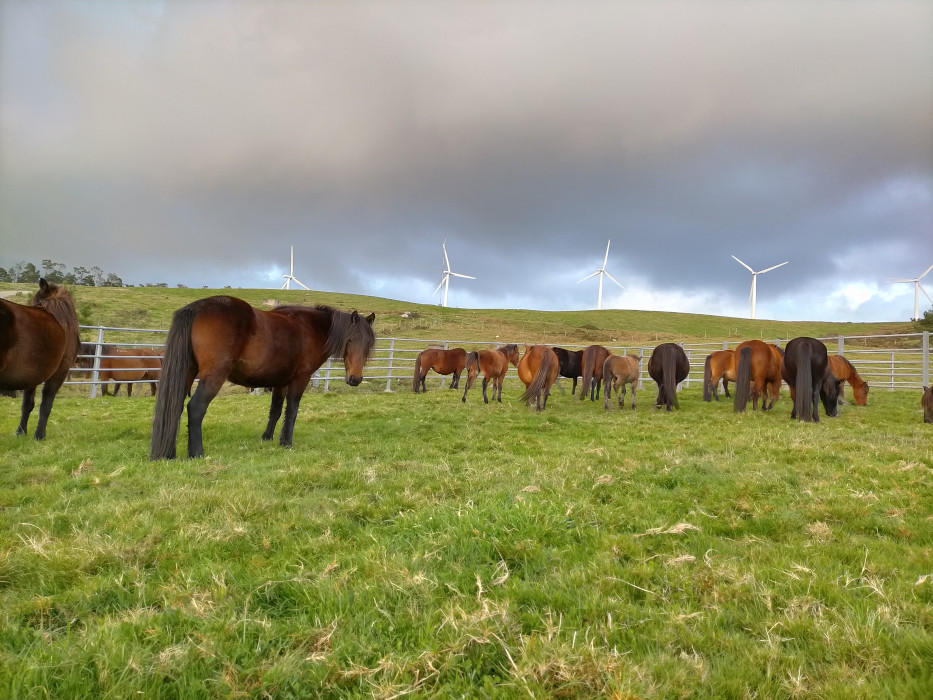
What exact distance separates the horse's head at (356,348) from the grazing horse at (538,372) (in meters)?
4.90

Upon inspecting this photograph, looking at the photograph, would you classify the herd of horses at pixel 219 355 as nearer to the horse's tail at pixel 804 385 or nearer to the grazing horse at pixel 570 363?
the horse's tail at pixel 804 385

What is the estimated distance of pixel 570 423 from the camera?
30.8 feet

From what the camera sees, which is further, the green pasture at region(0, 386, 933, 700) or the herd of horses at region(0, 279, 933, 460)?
the herd of horses at region(0, 279, 933, 460)

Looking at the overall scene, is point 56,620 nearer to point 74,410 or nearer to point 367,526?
point 367,526

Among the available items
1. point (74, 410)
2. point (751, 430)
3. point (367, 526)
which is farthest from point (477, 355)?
point (367, 526)

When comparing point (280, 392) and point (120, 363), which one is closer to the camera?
point (280, 392)

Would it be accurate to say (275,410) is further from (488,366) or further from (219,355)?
(488,366)

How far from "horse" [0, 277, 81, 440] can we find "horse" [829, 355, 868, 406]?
16.4m

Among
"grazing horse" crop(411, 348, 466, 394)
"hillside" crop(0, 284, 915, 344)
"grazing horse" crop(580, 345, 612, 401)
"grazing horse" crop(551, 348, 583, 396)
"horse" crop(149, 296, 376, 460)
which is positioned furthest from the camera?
"hillside" crop(0, 284, 915, 344)

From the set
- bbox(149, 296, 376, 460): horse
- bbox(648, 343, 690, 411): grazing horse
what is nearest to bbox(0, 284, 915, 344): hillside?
bbox(149, 296, 376, 460): horse

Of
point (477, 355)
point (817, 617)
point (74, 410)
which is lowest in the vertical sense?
point (74, 410)

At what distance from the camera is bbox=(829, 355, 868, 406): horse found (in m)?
12.9

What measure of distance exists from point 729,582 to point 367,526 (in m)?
2.36

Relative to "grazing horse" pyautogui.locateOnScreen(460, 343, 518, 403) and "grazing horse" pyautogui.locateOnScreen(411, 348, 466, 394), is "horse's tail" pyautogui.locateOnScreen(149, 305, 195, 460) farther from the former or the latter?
"grazing horse" pyautogui.locateOnScreen(411, 348, 466, 394)
